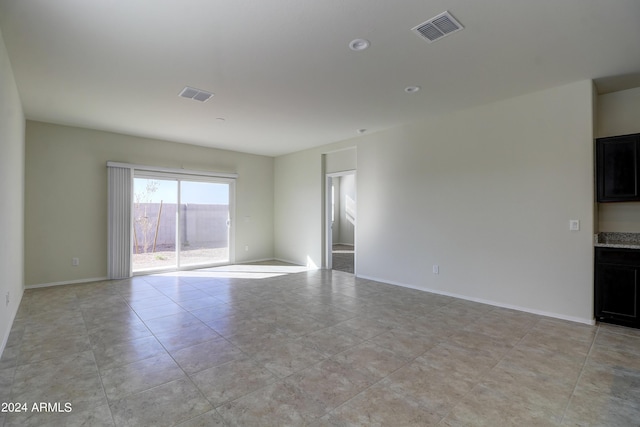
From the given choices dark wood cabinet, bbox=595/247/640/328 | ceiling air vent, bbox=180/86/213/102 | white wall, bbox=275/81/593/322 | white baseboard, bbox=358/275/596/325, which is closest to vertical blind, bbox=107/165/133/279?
ceiling air vent, bbox=180/86/213/102

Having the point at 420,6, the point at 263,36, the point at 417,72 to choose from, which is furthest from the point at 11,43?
the point at 417,72

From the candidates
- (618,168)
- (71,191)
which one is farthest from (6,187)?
(618,168)

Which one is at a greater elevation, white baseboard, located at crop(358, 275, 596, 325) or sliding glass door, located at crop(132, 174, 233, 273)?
sliding glass door, located at crop(132, 174, 233, 273)

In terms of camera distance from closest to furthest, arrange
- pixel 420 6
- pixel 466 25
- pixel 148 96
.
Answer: pixel 420 6
pixel 466 25
pixel 148 96

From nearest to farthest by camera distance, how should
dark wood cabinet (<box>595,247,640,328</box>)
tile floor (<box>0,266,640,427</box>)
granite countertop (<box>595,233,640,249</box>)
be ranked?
tile floor (<box>0,266,640,427</box>), dark wood cabinet (<box>595,247,640,328</box>), granite countertop (<box>595,233,640,249</box>)

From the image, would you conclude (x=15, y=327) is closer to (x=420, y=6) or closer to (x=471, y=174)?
(x=420, y=6)

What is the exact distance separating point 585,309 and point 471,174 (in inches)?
82.0

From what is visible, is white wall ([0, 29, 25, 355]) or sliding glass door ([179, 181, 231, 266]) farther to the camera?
sliding glass door ([179, 181, 231, 266])

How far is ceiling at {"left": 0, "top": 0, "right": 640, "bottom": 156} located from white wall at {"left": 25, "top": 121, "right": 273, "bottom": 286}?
2.43ft

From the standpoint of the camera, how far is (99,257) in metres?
5.61

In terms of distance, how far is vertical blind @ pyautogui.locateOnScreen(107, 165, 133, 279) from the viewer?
5.64 m

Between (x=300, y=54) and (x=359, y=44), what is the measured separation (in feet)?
1.83

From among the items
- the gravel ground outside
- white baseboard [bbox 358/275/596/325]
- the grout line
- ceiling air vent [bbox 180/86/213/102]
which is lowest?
the grout line

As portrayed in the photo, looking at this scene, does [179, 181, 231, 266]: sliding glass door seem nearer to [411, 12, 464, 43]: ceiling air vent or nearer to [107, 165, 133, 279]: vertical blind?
[107, 165, 133, 279]: vertical blind
